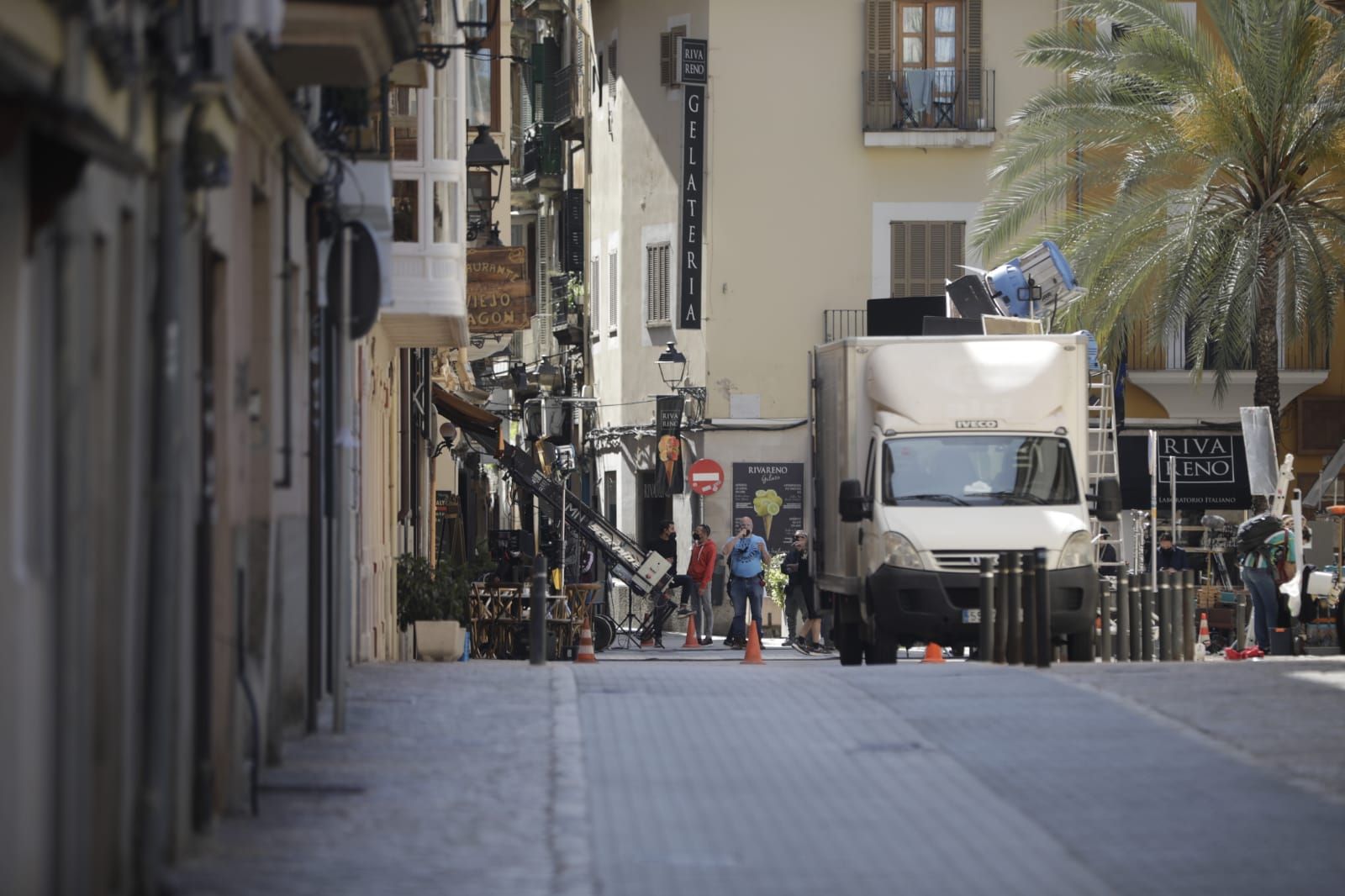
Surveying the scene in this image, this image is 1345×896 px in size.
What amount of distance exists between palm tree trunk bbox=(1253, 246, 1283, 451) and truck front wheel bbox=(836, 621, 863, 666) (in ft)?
42.2

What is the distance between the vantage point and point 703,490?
1602 inches

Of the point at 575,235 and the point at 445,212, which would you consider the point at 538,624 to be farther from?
the point at 575,235

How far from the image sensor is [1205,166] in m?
33.7

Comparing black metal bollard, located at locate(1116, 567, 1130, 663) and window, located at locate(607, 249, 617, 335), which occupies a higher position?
window, located at locate(607, 249, 617, 335)

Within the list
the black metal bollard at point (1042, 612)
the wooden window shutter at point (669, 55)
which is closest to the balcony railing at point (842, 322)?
the wooden window shutter at point (669, 55)

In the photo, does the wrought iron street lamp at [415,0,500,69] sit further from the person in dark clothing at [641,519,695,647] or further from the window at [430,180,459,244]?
the person in dark clothing at [641,519,695,647]

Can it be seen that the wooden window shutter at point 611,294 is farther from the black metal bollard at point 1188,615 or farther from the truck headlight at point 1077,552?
the truck headlight at point 1077,552

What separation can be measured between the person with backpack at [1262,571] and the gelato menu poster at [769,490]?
1706 cm

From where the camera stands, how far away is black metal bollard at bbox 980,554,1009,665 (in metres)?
18.5

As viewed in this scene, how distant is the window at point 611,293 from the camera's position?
4694cm

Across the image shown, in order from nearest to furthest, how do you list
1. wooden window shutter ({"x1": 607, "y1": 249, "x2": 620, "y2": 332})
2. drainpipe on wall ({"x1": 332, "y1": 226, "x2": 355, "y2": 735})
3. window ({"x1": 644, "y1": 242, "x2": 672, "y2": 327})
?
drainpipe on wall ({"x1": 332, "y1": 226, "x2": 355, "y2": 735}) < window ({"x1": 644, "y1": 242, "x2": 672, "y2": 327}) < wooden window shutter ({"x1": 607, "y1": 249, "x2": 620, "y2": 332})

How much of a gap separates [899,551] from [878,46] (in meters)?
22.9

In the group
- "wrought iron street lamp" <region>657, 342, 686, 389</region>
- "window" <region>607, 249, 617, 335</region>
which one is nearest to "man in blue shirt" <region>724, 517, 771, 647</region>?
"wrought iron street lamp" <region>657, 342, 686, 389</region>

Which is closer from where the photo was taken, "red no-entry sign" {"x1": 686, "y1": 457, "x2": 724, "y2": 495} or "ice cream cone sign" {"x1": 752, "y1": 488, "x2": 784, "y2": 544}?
"red no-entry sign" {"x1": 686, "y1": 457, "x2": 724, "y2": 495}
